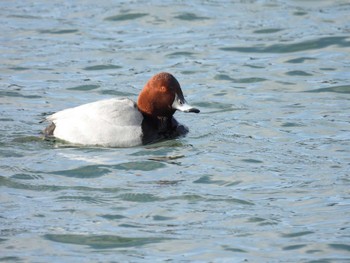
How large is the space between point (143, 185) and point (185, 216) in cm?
108

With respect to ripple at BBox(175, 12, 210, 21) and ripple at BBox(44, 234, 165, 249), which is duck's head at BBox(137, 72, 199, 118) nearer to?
ripple at BBox(44, 234, 165, 249)

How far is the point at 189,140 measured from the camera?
11891 mm

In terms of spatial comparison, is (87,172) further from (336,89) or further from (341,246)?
(336,89)

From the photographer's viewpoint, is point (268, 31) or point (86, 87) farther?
point (268, 31)

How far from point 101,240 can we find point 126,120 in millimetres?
3319

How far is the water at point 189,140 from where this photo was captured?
853cm

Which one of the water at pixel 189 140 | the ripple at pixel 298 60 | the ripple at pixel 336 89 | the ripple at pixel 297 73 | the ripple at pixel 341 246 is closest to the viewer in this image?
the ripple at pixel 341 246

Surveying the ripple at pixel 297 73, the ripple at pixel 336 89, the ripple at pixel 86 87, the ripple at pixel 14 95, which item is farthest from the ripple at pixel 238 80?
the ripple at pixel 14 95

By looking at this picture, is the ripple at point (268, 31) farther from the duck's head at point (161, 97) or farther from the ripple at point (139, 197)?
the ripple at point (139, 197)

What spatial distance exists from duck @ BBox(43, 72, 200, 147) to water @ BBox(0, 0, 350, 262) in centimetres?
18

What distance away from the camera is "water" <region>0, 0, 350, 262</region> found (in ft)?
28.0

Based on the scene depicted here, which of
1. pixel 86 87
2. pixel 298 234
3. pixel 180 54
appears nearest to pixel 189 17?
pixel 180 54

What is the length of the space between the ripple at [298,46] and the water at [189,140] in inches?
1.3

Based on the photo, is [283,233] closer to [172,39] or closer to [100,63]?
[100,63]
